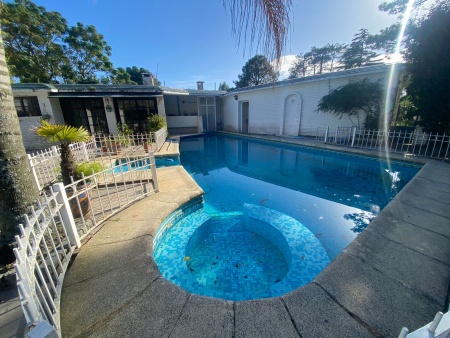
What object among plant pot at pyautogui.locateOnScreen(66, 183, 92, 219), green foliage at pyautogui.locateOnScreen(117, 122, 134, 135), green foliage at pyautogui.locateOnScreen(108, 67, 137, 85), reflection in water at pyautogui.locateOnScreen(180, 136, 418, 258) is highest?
green foliage at pyautogui.locateOnScreen(108, 67, 137, 85)

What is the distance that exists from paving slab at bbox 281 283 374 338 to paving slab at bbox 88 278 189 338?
1007mm

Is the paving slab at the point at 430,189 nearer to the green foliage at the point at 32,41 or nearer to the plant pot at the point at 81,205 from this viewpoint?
the plant pot at the point at 81,205

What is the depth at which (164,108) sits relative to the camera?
42.5 ft

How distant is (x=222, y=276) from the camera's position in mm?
2764

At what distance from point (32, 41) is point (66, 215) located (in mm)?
22627

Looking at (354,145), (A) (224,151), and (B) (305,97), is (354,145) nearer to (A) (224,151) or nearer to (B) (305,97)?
(B) (305,97)

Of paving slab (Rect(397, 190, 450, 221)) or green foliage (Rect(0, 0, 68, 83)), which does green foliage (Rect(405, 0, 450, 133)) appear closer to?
paving slab (Rect(397, 190, 450, 221))

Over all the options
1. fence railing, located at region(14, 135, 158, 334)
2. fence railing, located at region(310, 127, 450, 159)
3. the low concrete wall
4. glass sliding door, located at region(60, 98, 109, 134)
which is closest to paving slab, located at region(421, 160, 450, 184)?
fence railing, located at region(310, 127, 450, 159)

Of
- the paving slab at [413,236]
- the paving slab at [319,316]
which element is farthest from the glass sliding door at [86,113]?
the paving slab at [413,236]

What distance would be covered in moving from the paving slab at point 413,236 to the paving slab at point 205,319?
92.9 inches

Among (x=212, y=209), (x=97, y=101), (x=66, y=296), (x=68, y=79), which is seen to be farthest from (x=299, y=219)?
(x=68, y=79)

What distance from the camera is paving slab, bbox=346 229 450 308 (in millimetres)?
1812

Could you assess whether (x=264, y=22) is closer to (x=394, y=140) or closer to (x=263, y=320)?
(x=263, y=320)

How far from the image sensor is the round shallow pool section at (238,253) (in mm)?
2578
